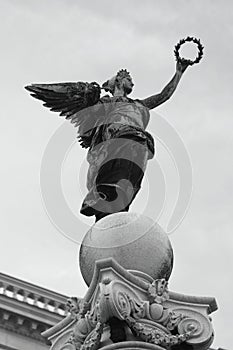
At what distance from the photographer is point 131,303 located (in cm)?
788

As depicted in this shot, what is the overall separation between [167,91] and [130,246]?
3.02 m

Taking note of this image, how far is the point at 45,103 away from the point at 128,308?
3843 mm

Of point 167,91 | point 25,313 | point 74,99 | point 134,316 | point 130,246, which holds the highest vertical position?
point 25,313

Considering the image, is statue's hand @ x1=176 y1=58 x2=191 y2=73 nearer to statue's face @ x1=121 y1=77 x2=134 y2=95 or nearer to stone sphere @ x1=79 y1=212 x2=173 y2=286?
statue's face @ x1=121 y1=77 x2=134 y2=95

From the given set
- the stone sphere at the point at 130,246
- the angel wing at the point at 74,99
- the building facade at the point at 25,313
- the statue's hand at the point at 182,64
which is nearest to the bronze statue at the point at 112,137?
the angel wing at the point at 74,99

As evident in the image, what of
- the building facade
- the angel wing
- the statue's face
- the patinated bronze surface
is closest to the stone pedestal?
the patinated bronze surface

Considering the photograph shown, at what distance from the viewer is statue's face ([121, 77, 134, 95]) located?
10.6 m

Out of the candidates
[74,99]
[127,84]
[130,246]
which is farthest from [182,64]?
[130,246]

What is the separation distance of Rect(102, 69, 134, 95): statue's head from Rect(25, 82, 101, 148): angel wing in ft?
0.49

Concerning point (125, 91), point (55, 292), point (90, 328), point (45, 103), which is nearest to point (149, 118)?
point (125, 91)

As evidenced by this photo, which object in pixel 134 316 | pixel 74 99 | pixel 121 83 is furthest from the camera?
pixel 74 99

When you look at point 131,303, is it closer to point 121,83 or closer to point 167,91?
point 121,83

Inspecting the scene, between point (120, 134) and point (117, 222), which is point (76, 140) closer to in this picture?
point (120, 134)

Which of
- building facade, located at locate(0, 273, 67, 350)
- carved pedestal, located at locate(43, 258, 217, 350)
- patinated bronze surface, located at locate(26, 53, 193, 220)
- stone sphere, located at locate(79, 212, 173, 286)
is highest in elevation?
building facade, located at locate(0, 273, 67, 350)
